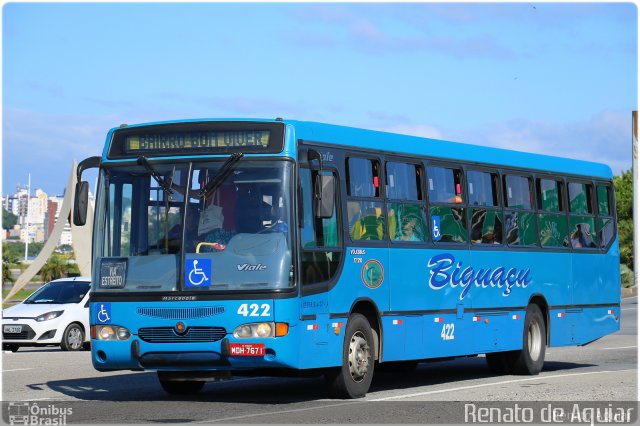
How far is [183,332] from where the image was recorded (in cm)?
1435

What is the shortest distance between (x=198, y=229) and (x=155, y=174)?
954mm

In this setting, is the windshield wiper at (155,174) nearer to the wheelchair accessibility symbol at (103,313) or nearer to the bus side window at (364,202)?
the wheelchair accessibility symbol at (103,313)

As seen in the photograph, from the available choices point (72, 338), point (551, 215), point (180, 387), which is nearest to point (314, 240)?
point (180, 387)

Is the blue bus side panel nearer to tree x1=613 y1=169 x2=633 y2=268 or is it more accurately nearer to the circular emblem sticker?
the circular emblem sticker

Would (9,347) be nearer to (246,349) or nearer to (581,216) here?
(581,216)

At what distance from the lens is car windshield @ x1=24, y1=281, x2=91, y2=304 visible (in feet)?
90.8

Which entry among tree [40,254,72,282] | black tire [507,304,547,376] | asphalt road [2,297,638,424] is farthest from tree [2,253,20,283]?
black tire [507,304,547,376]

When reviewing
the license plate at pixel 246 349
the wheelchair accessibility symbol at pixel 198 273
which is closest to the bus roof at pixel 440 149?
the wheelchair accessibility symbol at pixel 198 273

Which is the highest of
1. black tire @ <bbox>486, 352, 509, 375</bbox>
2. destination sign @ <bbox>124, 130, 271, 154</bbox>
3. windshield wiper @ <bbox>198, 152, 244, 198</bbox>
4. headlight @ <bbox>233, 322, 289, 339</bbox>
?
destination sign @ <bbox>124, 130, 271, 154</bbox>

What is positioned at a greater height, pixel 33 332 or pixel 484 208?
pixel 484 208

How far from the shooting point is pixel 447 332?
17.7 metres

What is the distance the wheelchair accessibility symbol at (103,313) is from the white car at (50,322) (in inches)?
489

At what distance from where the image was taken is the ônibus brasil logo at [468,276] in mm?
17500

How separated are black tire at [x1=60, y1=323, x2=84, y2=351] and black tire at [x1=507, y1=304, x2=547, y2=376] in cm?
1077
